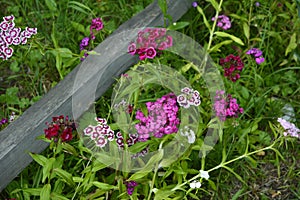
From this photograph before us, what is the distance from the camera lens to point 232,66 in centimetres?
236

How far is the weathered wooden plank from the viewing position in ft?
7.04

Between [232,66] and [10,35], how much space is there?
113 centimetres

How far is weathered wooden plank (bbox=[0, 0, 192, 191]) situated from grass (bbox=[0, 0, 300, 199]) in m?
0.10

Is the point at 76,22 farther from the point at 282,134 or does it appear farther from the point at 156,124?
the point at 282,134

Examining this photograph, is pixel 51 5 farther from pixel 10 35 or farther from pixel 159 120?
pixel 159 120

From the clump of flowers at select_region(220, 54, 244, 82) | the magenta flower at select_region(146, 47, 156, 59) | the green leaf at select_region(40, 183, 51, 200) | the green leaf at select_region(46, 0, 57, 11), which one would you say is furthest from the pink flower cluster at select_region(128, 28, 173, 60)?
the green leaf at select_region(46, 0, 57, 11)

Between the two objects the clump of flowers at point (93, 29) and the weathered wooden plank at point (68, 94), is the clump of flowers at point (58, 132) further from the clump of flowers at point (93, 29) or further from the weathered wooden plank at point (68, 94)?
the clump of flowers at point (93, 29)

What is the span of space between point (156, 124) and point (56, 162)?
1.69 ft

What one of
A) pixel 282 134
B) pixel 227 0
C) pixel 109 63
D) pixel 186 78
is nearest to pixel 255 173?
pixel 282 134

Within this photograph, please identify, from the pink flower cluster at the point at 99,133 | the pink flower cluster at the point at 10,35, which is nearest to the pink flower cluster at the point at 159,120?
the pink flower cluster at the point at 99,133

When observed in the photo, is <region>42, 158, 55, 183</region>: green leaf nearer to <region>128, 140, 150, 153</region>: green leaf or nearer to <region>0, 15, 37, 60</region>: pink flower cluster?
<region>128, 140, 150, 153</region>: green leaf

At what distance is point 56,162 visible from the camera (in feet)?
7.05

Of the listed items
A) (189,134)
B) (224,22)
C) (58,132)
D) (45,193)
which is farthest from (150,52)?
(224,22)

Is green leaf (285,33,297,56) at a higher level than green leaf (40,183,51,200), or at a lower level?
lower
